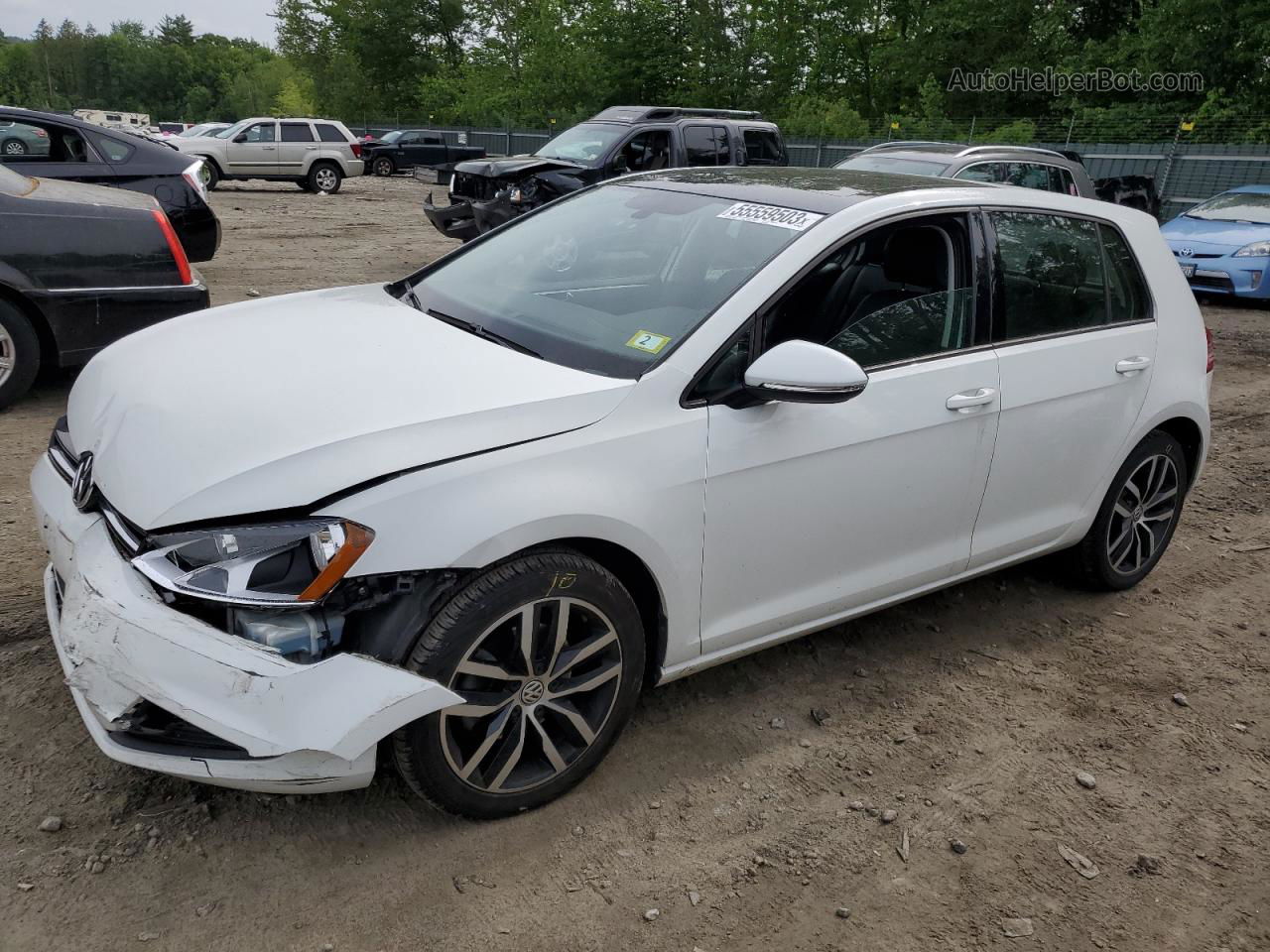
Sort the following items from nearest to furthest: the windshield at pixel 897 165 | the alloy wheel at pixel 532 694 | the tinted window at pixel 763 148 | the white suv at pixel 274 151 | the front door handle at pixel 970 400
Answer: the alloy wheel at pixel 532 694 → the front door handle at pixel 970 400 → the windshield at pixel 897 165 → the tinted window at pixel 763 148 → the white suv at pixel 274 151

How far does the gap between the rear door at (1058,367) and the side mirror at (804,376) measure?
3.24 ft

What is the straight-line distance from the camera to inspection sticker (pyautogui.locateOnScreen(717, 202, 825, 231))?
3053 mm

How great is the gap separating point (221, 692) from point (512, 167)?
1071 centimetres

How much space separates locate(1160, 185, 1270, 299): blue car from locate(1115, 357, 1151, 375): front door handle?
913cm

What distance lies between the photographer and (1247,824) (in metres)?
2.88

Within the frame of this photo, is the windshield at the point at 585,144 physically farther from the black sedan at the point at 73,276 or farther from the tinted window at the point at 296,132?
the tinted window at the point at 296,132

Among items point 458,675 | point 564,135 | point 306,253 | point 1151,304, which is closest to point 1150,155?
point 564,135

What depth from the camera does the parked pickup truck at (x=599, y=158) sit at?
11.0 metres

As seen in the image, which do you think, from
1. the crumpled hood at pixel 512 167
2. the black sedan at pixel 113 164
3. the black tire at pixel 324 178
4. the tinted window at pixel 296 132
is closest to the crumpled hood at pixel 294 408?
the black sedan at pixel 113 164

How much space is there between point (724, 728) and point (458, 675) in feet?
3.54

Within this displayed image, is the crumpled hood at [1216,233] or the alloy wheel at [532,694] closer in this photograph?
the alloy wheel at [532,694]

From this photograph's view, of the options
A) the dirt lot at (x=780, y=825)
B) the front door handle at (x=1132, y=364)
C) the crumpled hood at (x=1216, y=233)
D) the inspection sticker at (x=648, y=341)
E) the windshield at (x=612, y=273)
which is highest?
the windshield at (x=612, y=273)

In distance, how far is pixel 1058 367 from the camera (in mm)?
3533

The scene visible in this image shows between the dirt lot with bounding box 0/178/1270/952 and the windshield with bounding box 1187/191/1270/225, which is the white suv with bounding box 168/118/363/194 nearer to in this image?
the windshield with bounding box 1187/191/1270/225
